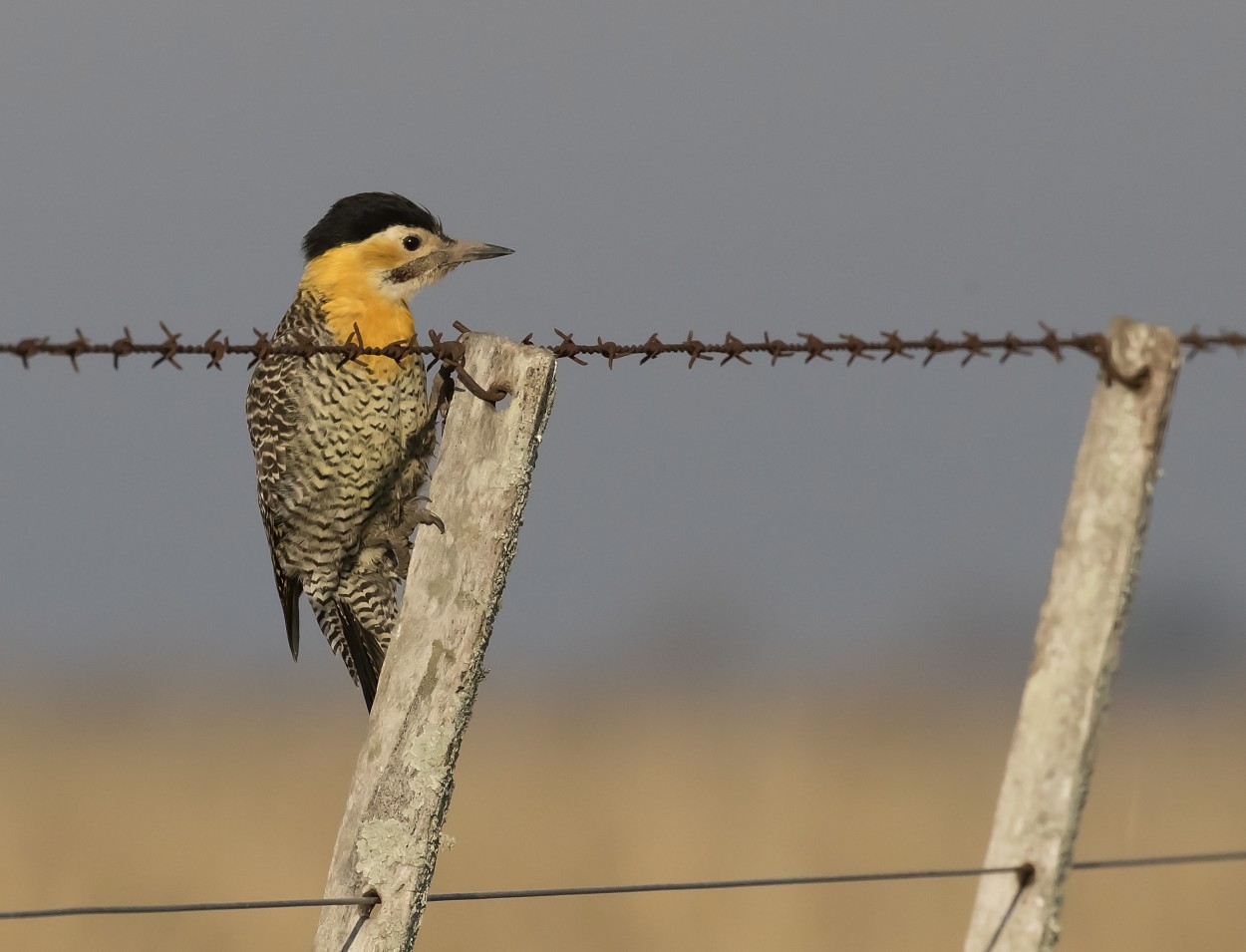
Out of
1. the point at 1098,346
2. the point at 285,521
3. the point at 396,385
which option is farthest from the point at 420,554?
the point at 285,521

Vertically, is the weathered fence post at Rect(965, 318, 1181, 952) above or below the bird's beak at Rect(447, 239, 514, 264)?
below

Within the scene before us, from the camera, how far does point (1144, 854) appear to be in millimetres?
13070

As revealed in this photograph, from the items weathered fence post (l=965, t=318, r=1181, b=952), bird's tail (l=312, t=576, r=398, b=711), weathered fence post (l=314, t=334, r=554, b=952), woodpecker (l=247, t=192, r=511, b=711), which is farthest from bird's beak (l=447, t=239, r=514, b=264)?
weathered fence post (l=965, t=318, r=1181, b=952)

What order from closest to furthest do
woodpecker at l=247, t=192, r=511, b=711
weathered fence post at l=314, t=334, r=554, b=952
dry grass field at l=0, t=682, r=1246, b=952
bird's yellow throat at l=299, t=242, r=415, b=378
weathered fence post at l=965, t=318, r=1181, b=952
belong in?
weathered fence post at l=965, t=318, r=1181, b=952
weathered fence post at l=314, t=334, r=554, b=952
woodpecker at l=247, t=192, r=511, b=711
bird's yellow throat at l=299, t=242, r=415, b=378
dry grass field at l=0, t=682, r=1246, b=952

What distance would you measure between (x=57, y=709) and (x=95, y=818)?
1567 cm

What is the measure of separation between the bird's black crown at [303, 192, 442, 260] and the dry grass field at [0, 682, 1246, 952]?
2872mm

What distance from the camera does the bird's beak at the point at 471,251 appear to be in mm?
5914

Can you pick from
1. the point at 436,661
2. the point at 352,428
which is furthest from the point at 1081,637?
the point at 352,428

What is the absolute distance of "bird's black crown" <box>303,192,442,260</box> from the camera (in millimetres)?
5953

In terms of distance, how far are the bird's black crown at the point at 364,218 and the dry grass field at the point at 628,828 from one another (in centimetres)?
287

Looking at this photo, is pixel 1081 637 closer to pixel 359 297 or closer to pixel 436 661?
pixel 436 661

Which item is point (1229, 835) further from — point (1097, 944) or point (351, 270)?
point (351, 270)

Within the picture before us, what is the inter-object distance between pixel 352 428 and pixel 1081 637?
9.55ft

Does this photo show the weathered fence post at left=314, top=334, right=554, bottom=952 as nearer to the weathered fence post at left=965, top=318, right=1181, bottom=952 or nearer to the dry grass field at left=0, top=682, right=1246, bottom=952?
the weathered fence post at left=965, top=318, right=1181, bottom=952
